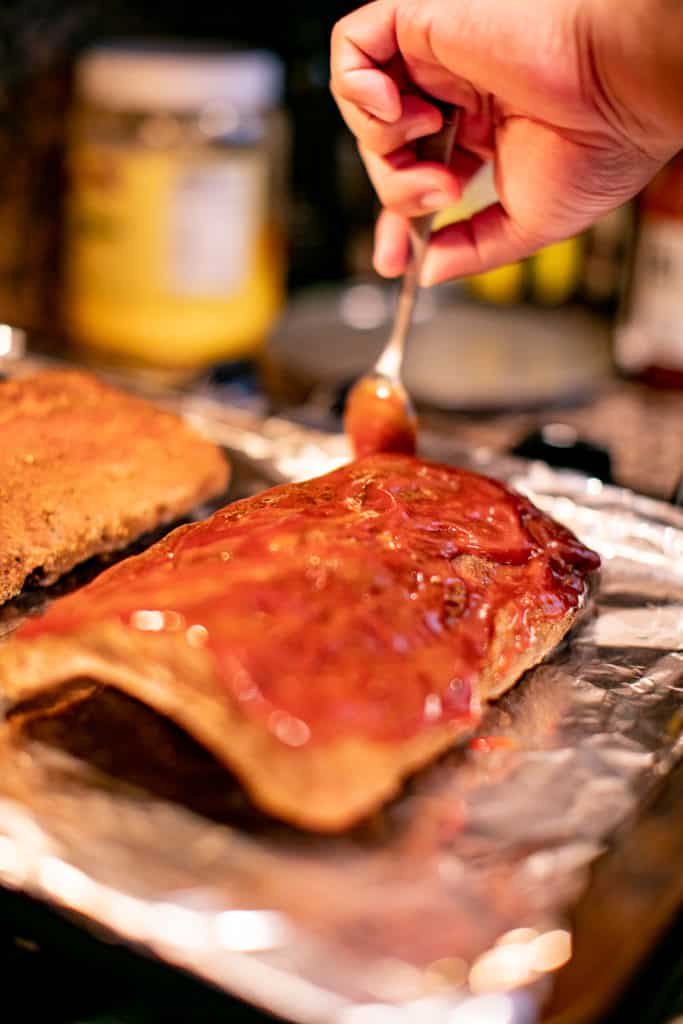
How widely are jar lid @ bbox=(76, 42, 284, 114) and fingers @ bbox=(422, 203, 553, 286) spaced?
81 centimetres

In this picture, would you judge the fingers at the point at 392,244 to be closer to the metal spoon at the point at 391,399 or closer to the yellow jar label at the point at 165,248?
the metal spoon at the point at 391,399

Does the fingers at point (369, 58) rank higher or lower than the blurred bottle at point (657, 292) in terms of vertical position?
higher

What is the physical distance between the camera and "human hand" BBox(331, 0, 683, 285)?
94cm

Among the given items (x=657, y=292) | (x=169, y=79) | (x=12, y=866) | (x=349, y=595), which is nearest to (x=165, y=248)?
(x=169, y=79)

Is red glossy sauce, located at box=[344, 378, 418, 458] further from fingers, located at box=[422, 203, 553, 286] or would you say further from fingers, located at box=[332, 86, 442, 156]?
fingers, located at box=[332, 86, 442, 156]

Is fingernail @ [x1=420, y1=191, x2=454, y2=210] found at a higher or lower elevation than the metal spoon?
higher

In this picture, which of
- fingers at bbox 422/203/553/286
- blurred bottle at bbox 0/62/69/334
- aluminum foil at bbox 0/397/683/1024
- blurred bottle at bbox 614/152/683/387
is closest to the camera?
aluminum foil at bbox 0/397/683/1024

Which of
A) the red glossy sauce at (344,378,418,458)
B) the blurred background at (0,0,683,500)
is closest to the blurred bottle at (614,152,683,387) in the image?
the blurred background at (0,0,683,500)

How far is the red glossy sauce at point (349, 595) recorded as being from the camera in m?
0.80

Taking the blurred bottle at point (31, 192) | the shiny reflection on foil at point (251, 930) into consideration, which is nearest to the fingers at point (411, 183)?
the shiny reflection on foil at point (251, 930)

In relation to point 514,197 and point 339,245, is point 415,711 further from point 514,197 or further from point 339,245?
point 339,245

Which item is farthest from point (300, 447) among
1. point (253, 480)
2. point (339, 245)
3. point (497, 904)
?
point (339, 245)

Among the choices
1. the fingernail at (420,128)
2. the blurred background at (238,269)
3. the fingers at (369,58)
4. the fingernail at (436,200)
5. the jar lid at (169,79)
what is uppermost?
the fingers at (369,58)

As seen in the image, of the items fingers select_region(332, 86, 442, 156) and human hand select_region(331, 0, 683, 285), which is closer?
human hand select_region(331, 0, 683, 285)
